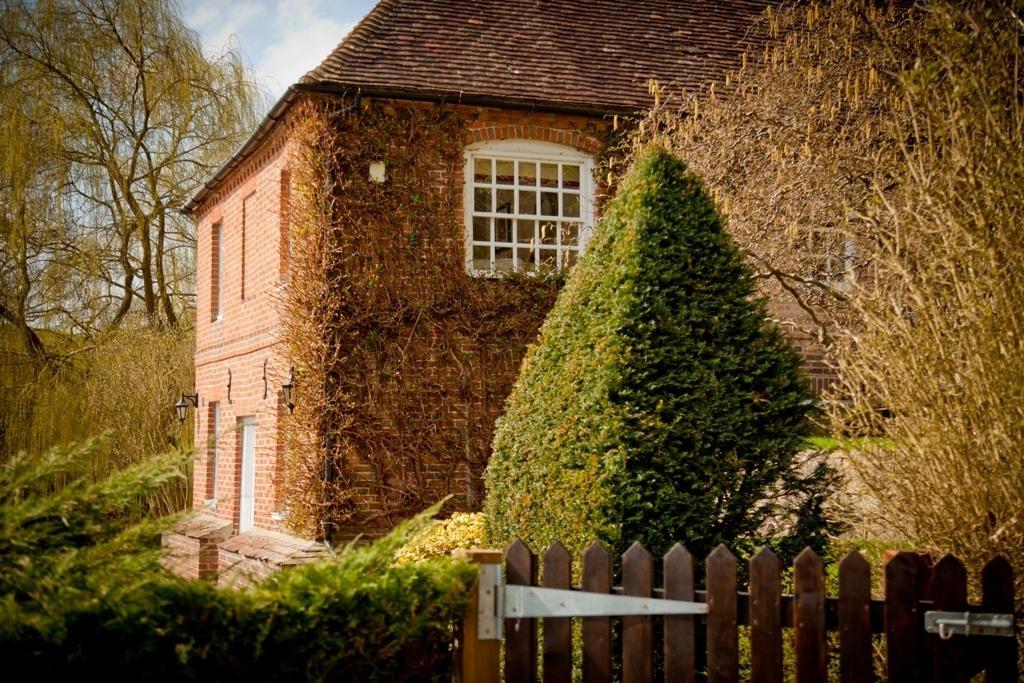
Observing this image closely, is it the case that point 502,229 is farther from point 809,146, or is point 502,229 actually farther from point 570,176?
point 809,146

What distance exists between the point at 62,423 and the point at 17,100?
660cm

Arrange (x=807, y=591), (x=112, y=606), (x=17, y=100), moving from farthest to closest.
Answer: (x=17, y=100) < (x=807, y=591) < (x=112, y=606)

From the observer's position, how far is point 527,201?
12.4 meters

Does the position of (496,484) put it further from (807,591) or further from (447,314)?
(447,314)

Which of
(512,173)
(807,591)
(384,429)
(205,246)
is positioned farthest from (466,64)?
(807,591)

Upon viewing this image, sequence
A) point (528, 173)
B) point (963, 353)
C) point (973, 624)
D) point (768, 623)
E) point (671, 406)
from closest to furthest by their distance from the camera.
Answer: point (973, 624), point (768, 623), point (671, 406), point (963, 353), point (528, 173)

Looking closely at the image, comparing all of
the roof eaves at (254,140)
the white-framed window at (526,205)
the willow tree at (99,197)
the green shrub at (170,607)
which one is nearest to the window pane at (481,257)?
the white-framed window at (526,205)

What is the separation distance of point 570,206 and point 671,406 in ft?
25.2

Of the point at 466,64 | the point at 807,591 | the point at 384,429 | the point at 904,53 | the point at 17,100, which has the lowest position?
the point at 807,591

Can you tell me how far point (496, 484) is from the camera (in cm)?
638

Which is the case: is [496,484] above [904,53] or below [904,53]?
below

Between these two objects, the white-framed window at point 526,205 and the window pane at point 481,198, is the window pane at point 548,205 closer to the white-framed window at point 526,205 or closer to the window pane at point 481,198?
the white-framed window at point 526,205

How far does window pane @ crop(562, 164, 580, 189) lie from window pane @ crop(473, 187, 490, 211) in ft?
3.49

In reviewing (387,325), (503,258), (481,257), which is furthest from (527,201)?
(387,325)
